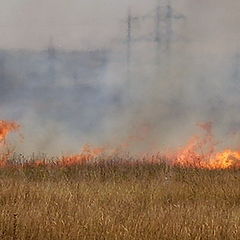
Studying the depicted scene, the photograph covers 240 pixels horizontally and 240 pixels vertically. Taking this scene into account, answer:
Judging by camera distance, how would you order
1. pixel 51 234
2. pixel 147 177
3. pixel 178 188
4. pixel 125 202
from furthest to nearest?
1. pixel 147 177
2. pixel 178 188
3. pixel 125 202
4. pixel 51 234

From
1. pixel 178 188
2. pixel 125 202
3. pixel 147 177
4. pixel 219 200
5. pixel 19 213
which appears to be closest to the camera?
pixel 19 213

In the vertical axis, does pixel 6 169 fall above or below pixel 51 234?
below

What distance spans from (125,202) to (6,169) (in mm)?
6055

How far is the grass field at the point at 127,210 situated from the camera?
6.59 meters

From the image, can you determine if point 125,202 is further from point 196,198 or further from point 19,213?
point 19,213

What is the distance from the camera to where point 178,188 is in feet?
35.2

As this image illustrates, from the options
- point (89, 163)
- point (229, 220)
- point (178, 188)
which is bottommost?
point (89, 163)

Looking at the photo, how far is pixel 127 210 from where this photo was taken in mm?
7980

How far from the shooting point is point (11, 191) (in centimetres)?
926

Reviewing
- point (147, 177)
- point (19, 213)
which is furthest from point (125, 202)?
point (147, 177)

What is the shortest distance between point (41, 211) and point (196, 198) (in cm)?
342

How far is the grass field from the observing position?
659cm

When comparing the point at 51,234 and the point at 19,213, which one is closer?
the point at 51,234

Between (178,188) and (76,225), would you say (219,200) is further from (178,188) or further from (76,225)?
(76,225)
